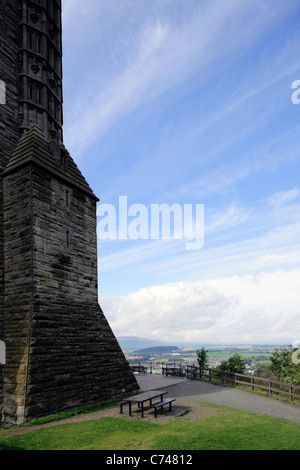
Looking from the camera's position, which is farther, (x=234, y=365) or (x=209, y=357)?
(x=209, y=357)

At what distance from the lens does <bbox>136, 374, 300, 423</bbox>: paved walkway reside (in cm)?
1170

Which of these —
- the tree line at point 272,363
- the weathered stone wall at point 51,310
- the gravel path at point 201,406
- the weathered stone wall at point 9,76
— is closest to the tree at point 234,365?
the tree line at point 272,363

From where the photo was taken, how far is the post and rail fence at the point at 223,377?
563 inches

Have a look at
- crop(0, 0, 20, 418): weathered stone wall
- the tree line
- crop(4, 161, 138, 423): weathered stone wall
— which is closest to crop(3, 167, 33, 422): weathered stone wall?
crop(4, 161, 138, 423): weathered stone wall

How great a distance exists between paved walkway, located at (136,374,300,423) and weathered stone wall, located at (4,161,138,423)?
2943 millimetres

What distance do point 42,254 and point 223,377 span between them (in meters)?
11.7

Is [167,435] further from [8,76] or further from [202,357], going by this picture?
[202,357]

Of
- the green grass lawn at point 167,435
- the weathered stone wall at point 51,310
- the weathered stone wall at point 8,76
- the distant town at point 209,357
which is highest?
the weathered stone wall at point 8,76

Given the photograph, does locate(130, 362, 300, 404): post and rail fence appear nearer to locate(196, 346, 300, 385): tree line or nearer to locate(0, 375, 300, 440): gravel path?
locate(0, 375, 300, 440): gravel path

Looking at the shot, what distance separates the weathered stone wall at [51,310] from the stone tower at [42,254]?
0.12ft

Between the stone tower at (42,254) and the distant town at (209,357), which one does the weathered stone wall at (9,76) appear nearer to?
the stone tower at (42,254)

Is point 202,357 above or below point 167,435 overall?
below

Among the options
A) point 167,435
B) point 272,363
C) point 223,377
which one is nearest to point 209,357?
point 272,363

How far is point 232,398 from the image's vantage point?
13.9 meters
